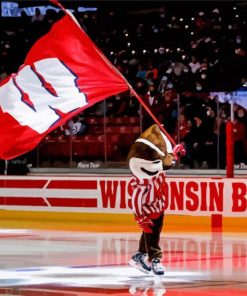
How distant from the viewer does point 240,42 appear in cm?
2389

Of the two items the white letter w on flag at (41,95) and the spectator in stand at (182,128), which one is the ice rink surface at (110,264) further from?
the spectator in stand at (182,128)

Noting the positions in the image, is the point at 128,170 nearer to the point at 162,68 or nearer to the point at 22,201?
the point at 22,201

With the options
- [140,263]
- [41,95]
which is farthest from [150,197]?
[41,95]

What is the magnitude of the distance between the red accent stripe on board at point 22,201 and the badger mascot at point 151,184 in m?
7.63

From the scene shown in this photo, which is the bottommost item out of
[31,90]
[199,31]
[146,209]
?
[146,209]

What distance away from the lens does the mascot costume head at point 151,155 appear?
1032 cm

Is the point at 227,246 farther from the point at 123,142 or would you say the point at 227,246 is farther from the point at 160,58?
the point at 160,58

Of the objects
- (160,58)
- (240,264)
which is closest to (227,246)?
(240,264)

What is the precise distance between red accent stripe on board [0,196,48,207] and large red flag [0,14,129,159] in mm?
5046

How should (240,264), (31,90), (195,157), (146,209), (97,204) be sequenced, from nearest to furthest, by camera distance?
(146,209), (240,264), (31,90), (97,204), (195,157)

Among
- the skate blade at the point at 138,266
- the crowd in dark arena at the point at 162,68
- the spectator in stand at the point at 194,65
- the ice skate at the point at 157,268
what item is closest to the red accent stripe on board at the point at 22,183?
the crowd in dark arena at the point at 162,68

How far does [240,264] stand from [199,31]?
46.4ft

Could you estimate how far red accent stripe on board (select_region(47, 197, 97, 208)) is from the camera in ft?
57.4

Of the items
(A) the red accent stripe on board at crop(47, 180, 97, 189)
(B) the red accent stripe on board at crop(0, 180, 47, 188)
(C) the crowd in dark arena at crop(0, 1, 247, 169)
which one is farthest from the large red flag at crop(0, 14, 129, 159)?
(C) the crowd in dark arena at crop(0, 1, 247, 169)
